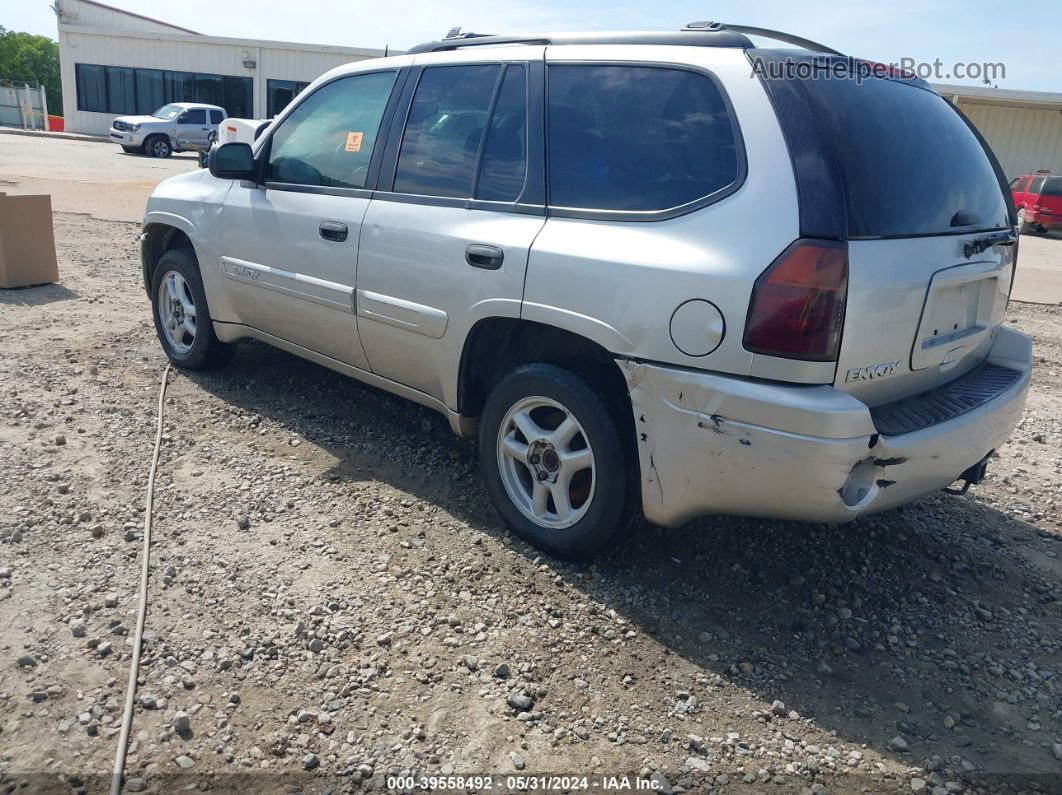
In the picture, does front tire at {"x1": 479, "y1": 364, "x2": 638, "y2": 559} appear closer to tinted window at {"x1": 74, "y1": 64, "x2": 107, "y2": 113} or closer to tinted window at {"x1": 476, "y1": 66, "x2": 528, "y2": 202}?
tinted window at {"x1": 476, "y1": 66, "x2": 528, "y2": 202}

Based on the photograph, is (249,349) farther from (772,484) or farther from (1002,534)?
(1002,534)

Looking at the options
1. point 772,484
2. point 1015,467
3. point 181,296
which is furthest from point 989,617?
point 181,296

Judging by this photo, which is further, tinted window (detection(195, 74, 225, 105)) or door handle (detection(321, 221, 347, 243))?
tinted window (detection(195, 74, 225, 105))

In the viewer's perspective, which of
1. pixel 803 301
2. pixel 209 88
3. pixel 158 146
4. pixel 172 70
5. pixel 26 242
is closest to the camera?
pixel 803 301

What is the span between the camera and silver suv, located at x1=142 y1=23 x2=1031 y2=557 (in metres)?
2.68

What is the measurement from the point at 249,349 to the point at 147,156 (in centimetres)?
2472

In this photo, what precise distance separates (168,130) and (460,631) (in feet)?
92.6

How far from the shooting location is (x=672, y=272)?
→ 280 cm

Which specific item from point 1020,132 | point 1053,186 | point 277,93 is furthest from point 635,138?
point 277,93

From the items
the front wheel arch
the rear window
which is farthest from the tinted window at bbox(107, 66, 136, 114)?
the rear window

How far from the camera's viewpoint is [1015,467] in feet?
15.4

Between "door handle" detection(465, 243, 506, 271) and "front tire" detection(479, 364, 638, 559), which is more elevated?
"door handle" detection(465, 243, 506, 271)

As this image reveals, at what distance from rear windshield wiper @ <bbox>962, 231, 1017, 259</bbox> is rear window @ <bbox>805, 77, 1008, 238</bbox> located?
54mm

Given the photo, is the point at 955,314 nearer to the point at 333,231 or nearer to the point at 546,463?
the point at 546,463
